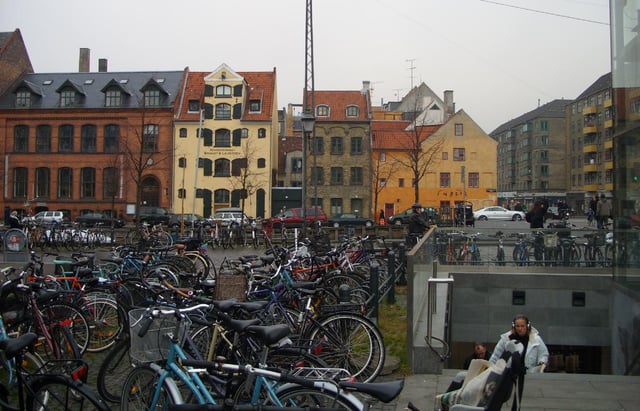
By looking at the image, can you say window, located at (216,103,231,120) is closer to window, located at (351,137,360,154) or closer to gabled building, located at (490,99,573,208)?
window, located at (351,137,360,154)

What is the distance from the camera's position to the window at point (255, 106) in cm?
5544

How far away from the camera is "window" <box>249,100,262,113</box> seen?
55.4m

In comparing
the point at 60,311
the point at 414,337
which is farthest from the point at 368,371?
the point at 60,311

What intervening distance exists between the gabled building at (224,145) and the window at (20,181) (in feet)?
41.0

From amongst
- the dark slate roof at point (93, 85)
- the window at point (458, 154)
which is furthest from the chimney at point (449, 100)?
the dark slate roof at point (93, 85)

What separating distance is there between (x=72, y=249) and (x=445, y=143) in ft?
132

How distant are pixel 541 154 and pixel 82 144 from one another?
61.7 meters

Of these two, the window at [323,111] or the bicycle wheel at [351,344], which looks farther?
the window at [323,111]

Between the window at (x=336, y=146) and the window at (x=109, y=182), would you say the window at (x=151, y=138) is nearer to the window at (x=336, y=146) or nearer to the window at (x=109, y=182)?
the window at (x=109, y=182)

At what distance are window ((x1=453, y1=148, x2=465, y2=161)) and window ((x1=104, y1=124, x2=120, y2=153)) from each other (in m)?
28.9

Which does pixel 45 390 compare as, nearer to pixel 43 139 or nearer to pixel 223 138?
pixel 223 138

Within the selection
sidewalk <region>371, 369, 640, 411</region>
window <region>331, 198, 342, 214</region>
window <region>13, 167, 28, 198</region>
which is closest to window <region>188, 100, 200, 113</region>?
window <region>331, 198, 342, 214</region>

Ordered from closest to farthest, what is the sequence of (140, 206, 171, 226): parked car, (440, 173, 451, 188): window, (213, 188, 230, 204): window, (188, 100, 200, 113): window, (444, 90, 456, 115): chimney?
(140, 206, 171, 226): parked car → (213, 188, 230, 204): window → (188, 100, 200, 113): window → (440, 173, 451, 188): window → (444, 90, 456, 115): chimney

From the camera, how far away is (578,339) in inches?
663
